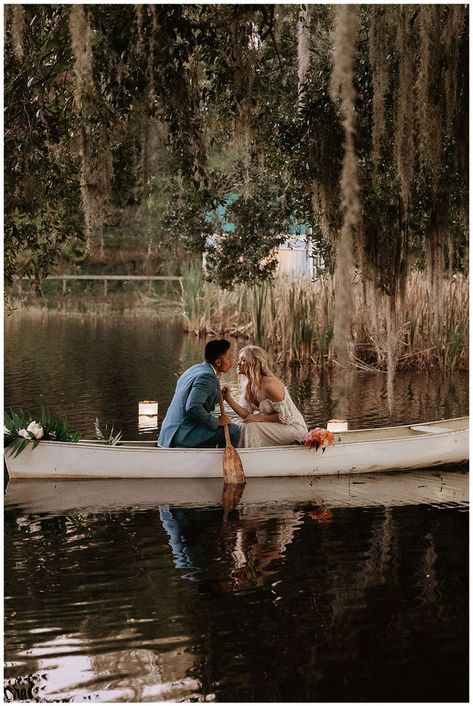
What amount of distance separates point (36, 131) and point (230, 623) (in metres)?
2.81

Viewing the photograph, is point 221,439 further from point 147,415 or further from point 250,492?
point 147,415

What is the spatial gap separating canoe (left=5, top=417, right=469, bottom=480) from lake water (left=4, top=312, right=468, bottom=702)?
0.11m

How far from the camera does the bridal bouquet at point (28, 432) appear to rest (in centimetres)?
785

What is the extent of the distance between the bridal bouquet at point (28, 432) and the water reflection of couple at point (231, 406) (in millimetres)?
791

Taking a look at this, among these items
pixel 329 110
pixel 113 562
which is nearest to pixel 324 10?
pixel 329 110

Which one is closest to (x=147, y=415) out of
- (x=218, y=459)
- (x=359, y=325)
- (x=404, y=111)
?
(x=218, y=459)

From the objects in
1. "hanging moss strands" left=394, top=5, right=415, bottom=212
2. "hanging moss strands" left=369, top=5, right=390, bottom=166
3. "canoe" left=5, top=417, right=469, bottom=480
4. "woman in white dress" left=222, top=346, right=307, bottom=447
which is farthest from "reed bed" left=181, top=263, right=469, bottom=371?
"hanging moss strands" left=369, top=5, right=390, bottom=166

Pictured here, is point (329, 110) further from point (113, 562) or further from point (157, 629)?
point (157, 629)

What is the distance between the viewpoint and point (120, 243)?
33656 mm

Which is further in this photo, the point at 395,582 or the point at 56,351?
the point at 56,351

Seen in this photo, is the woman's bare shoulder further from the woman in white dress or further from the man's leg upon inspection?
the man's leg

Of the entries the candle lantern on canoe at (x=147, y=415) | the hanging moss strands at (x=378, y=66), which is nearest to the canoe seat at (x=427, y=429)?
the candle lantern on canoe at (x=147, y=415)

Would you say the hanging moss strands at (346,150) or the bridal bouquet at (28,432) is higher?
the hanging moss strands at (346,150)

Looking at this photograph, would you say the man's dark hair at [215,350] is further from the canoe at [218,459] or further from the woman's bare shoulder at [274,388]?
the canoe at [218,459]
